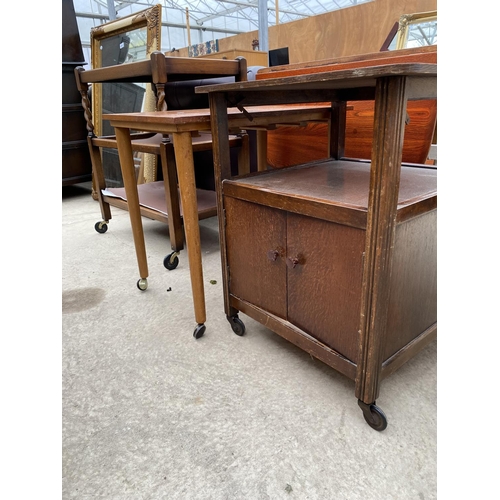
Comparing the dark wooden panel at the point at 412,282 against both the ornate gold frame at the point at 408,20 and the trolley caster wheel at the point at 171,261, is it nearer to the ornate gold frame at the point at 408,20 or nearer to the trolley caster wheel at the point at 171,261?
the trolley caster wheel at the point at 171,261

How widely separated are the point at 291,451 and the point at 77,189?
3.55 m

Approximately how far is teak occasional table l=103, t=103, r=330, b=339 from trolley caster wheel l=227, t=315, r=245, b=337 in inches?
3.6

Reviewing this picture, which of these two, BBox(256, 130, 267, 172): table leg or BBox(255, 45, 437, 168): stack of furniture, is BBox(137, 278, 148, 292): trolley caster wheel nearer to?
BBox(256, 130, 267, 172): table leg

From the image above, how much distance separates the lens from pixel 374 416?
88 cm

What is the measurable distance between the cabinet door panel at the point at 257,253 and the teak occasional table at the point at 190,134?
0.36ft

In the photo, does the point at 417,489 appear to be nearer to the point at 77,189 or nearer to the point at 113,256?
the point at 113,256

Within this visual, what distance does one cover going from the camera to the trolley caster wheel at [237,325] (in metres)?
1.26

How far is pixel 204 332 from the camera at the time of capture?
50.7 inches

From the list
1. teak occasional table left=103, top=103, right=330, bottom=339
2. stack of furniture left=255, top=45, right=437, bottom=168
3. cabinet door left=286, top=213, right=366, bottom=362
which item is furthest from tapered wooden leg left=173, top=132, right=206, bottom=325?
stack of furniture left=255, top=45, right=437, bottom=168

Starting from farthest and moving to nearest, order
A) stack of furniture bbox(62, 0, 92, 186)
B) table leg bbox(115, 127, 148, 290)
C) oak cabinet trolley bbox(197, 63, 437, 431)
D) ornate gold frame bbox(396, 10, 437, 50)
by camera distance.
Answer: stack of furniture bbox(62, 0, 92, 186) < ornate gold frame bbox(396, 10, 437, 50) < table leg bbox(115, 127, 148, 290) < oak cabinet trolley bbox(197, 63, 437, 431)

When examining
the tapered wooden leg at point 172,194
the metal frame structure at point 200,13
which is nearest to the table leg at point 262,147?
the tapered wooden leg at point 172,194

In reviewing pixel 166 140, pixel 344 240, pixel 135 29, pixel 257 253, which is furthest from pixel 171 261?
pixel 135 29

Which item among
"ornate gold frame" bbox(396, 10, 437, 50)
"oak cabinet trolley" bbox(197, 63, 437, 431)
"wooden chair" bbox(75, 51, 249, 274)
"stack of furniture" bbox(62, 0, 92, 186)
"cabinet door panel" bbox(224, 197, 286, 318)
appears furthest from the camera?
"stack of furniture" bbox(62, 0, 92, 186)

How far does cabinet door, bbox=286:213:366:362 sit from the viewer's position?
0.84 metres
